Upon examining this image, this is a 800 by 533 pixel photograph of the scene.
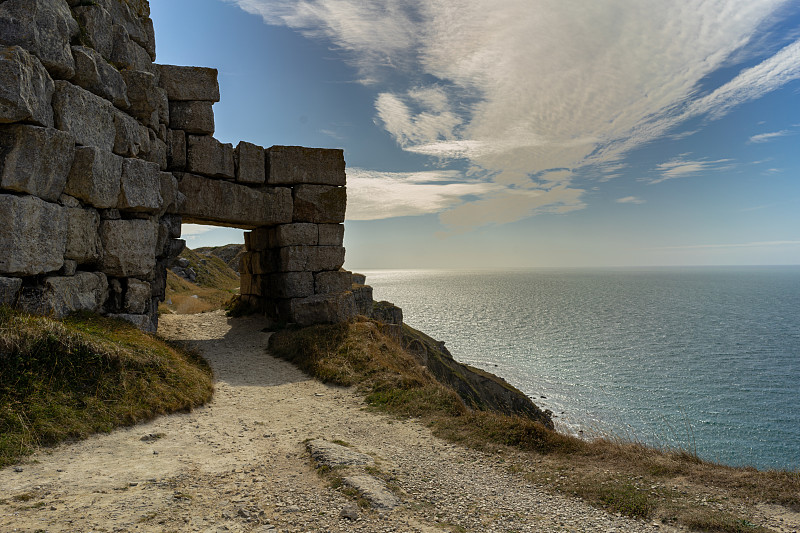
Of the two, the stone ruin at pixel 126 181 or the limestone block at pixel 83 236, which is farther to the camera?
the limestone block at pixel 83 236

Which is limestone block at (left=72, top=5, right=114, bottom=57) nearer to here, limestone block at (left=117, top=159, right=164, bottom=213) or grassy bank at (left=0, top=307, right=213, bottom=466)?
limestone block at (left=117, top=159, right=164, bottom=213)

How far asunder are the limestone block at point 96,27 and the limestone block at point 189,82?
96.3 inches

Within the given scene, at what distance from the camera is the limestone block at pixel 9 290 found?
7.95 m

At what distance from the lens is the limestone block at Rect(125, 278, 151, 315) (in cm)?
1117

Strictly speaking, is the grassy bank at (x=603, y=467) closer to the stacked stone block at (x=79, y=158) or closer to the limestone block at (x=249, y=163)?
the stacked stone block at (x=79, y=158)

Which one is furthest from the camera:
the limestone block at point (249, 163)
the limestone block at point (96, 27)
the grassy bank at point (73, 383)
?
the limestone block at point (249, 163)

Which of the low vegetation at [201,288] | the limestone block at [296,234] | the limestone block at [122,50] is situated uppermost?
the limestone block at [122,50]

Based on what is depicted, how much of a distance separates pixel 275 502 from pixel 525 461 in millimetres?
3503

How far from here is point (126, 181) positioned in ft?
36.0

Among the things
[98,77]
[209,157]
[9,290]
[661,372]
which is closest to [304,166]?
[209,157]

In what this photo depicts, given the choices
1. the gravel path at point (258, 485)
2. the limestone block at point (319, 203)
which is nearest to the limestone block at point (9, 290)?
the gravel path at point (258, 485)

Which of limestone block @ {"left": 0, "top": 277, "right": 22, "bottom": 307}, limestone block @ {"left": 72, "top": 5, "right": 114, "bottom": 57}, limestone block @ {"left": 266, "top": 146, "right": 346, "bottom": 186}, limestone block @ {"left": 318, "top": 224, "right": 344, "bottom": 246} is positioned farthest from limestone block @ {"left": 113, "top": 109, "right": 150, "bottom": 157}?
limestone block @ {"left": 318, "top": 224, "right": 344, "bottom": 246}

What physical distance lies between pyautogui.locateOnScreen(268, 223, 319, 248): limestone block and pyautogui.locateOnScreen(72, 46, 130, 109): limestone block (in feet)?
20.0

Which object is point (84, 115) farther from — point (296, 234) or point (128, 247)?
point (296, 234)
